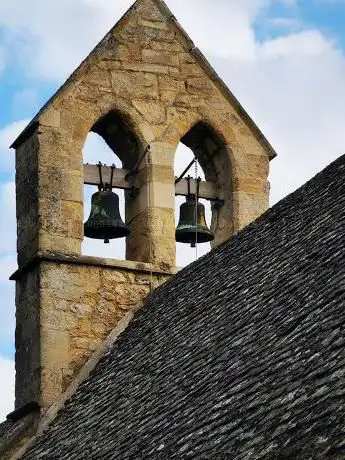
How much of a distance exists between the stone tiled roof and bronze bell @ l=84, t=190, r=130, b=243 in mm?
903

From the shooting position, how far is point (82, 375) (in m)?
13.8

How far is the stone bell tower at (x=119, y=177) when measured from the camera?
14.3 metres

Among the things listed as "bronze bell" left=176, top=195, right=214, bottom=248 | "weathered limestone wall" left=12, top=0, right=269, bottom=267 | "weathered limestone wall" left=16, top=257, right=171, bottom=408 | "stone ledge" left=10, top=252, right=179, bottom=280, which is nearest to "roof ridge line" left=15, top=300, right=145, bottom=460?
"weathered limestone wall" left=16, top=257, right=171, bottom=408

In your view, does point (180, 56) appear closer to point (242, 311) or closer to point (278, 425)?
point (242, 311)

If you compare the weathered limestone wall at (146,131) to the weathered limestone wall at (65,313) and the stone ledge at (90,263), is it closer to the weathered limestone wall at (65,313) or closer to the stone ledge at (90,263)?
the stone ledge at (90,263)

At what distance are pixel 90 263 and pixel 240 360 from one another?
4347 mm

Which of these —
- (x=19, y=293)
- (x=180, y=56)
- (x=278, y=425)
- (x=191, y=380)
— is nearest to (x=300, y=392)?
(x=278, y=425)

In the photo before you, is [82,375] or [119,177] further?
[119,177]

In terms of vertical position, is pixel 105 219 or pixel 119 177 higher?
pixel 119 177

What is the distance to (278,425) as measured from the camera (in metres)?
8.59

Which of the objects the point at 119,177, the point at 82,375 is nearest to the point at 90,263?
the point at 119,177

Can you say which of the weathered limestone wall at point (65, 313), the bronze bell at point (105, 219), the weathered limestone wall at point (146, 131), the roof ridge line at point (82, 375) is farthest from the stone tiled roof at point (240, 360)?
the weathered limestone wall at point (146, 131)

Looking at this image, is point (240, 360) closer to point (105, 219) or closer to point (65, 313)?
point (65, 313)

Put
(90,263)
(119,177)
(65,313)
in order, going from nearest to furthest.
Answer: (65,313) → (90,263) → (119,177)
